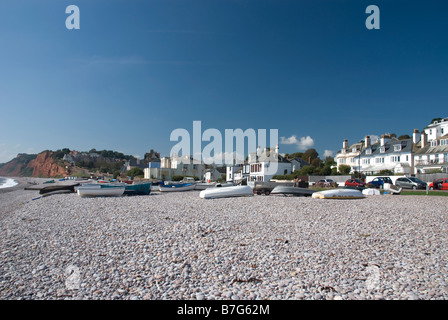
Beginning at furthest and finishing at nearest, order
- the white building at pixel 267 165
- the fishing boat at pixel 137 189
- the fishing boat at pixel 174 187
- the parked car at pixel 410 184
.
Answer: the white building at pixel 267 165
the parked car at pixel 410 184
the fishing boat at pixel 174 187
the fishing boat at pixel 137 189

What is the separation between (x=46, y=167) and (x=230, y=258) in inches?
Answer: 6384

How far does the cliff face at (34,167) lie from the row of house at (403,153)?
11439cm

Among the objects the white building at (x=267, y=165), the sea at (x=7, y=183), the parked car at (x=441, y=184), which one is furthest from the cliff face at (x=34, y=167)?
the parked car at (x=441, y=184)

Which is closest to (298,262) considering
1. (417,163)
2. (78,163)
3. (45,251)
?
(45,251)

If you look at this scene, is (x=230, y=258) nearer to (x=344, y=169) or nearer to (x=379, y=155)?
(x=344, y=169)

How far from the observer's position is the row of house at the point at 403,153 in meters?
45.8

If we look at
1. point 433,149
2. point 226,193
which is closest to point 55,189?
point 226,193

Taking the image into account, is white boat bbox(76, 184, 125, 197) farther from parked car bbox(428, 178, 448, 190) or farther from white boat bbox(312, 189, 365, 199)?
parked car bbox(428, 178, 448, 190)

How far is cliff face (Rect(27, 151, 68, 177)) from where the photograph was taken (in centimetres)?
13139

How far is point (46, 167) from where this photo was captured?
142 meters

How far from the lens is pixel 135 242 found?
7.72 m

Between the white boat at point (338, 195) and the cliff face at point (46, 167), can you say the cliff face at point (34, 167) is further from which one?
the white boat at point (338, 195)

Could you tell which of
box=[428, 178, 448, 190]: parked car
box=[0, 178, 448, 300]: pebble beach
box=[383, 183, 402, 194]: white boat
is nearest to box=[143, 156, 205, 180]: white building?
box=[428, 178, 448, 190]: parked car

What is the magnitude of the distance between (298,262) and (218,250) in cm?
194
